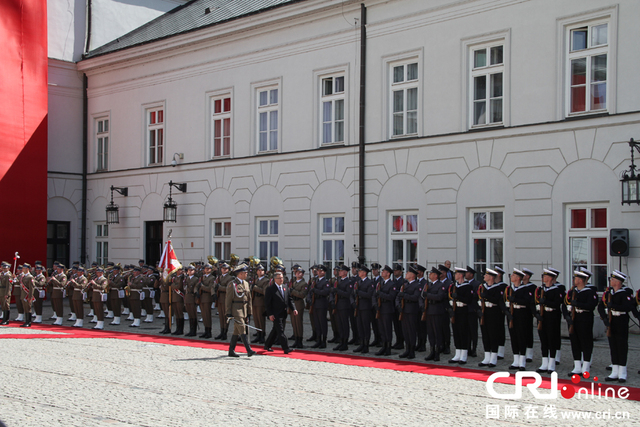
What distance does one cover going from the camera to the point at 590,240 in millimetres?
16594

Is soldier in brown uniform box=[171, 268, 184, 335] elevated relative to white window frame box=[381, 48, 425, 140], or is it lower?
lower

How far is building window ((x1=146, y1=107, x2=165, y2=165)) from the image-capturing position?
87.7 feet

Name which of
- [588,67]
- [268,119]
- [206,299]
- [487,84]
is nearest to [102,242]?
[268,119]

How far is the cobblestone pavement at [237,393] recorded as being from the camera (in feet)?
28.0

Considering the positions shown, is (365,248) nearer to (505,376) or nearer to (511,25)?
(511,25)

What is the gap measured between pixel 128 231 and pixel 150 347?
12628mm

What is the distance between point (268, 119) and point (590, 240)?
35.9 ft

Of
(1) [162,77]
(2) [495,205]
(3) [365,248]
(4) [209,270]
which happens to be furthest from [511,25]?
(1) [162,77]

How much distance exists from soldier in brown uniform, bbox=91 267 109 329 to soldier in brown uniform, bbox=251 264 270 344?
5.53m

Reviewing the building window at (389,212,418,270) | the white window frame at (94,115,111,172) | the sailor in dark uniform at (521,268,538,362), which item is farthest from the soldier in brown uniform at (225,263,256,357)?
the white window frame at (94,115,111,172)

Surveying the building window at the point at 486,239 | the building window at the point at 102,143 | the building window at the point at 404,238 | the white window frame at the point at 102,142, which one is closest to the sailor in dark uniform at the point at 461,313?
the building window at the point at 486,239

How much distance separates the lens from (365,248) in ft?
67.7

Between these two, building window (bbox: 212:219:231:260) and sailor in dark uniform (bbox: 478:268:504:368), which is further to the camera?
building window (bbox: 212:219:231:260)

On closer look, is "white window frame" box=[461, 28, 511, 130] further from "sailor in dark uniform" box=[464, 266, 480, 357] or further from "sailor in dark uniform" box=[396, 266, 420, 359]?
"sailor in dark uniform" box=[396, 266, 420, 359]
